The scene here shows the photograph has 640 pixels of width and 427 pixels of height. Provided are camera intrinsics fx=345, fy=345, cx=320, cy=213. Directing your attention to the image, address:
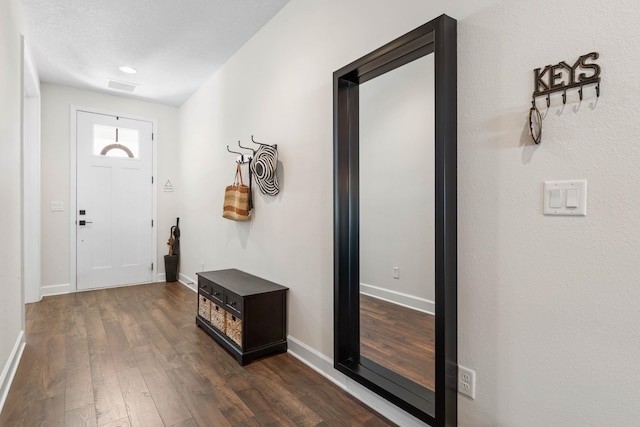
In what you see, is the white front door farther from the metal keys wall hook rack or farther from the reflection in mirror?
the metal keys wall hook rack

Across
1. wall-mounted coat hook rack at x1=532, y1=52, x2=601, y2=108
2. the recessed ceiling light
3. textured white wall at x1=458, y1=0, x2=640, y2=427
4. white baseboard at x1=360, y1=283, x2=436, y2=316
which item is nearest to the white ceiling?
the recessed ceiling light

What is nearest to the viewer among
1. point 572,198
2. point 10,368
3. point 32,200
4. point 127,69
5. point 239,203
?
point 572,198

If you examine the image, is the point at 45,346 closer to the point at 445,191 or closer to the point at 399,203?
the point at 399,203

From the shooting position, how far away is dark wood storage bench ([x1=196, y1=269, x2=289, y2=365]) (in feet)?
8.01

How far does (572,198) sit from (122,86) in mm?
4988

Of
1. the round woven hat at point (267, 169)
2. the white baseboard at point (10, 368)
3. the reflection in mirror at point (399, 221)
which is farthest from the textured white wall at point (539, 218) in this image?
the white baseboard at point (10, 368)

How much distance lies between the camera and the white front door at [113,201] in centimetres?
465

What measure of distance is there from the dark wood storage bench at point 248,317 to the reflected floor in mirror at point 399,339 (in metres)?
0.77

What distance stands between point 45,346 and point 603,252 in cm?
Result: 361

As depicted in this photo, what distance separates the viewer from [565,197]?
1.19 m

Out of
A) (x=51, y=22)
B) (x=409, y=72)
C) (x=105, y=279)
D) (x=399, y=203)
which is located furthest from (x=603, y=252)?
(x=105, y=279)

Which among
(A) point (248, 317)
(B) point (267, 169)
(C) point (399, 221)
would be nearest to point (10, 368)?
(A) point (248, 317)

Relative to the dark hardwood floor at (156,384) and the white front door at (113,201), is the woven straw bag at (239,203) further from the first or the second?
the white front door at (113,201)

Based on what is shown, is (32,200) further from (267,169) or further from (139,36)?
(267,169)
